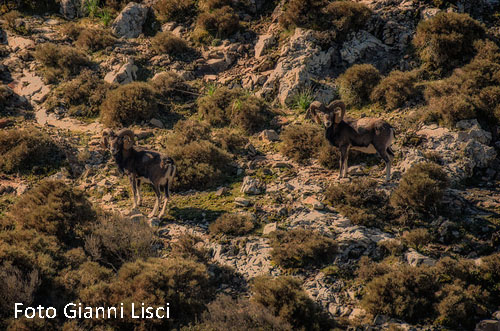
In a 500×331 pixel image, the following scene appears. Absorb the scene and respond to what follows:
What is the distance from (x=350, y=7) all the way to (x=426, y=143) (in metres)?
9.40

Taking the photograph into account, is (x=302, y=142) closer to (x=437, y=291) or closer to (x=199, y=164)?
(x=199, y=164)

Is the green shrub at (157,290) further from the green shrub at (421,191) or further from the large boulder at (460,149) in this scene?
the large boulder at (460,149)

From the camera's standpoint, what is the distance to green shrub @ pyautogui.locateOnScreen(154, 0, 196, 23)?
86.8ft

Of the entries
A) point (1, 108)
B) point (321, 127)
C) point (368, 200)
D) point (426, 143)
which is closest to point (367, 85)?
point (321, 127)

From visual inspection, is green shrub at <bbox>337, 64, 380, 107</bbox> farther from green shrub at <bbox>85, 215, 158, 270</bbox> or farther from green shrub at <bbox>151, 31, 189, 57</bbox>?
green shrub at <bbox>85, 215, 158, 270</bbox>

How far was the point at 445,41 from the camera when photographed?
1909 centimetres

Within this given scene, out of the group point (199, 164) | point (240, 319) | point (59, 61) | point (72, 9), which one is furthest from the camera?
point (72, 9)

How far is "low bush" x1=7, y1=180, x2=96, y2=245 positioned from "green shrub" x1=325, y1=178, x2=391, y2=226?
7209 mm

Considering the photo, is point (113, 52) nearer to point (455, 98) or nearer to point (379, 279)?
point (455, 98)

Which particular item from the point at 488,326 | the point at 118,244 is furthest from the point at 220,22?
the point at 488,326

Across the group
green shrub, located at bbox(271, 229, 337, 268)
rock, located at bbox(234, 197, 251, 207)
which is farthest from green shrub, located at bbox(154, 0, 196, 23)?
green shrub, located at bbox(271, 229, 337, 268)

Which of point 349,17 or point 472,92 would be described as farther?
point 349,17

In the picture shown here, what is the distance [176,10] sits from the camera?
26562 mm

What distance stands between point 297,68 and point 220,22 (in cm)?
614
